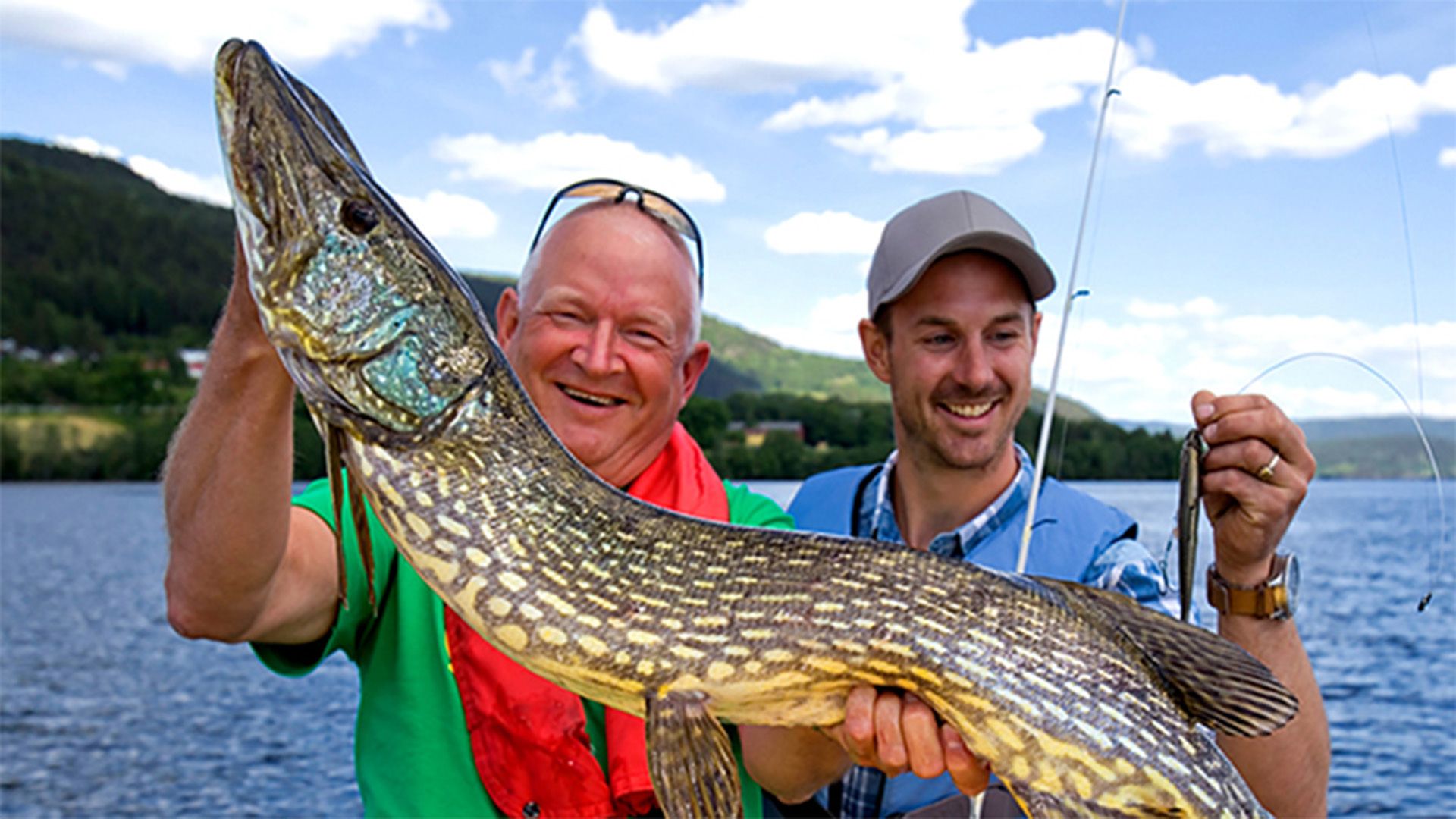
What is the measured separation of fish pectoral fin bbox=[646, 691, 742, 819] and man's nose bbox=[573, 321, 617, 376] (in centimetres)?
116

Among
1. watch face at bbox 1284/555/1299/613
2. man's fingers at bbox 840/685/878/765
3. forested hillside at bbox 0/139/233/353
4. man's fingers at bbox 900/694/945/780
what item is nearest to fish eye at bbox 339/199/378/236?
man's fingers at bbox 840/685/878/765

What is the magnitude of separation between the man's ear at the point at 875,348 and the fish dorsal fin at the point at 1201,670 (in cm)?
176

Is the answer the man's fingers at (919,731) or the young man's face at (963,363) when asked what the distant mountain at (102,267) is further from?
the man's fingers at (919,731)

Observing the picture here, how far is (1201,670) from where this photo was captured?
2.38 meters

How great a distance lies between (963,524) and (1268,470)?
1208mm

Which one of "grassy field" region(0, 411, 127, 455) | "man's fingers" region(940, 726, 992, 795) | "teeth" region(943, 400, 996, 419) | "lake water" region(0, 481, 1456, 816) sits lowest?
"lake water" region(0, 481, 1456, 816)

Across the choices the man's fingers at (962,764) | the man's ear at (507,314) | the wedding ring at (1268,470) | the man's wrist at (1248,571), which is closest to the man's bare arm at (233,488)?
the man's ear at (507,314)

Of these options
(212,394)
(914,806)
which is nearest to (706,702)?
(212,394)

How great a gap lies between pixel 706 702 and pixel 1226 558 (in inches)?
64.9

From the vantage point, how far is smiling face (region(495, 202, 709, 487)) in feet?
10.3

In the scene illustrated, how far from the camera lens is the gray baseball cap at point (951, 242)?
12.2 feet

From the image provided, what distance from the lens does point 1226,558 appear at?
9.76ft

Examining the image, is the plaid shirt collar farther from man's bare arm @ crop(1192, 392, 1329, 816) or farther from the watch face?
the watch face

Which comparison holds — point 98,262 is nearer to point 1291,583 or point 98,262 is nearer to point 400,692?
point 400,692
